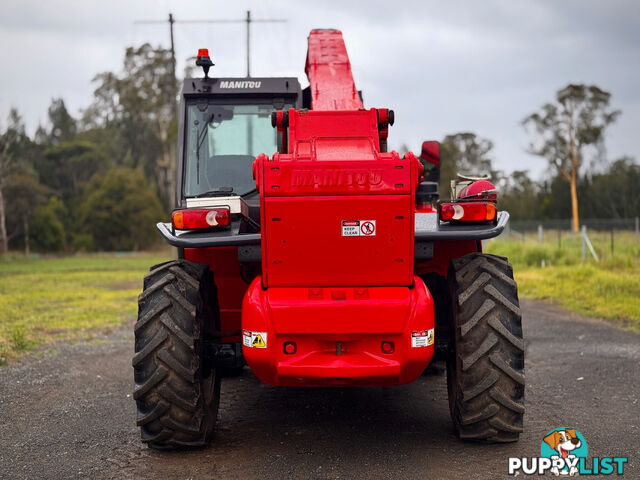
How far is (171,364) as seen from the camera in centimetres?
464

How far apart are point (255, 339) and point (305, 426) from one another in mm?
1378

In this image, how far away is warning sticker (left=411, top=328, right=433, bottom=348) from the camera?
442cm

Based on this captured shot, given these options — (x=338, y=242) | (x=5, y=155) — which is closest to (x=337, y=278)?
(x=338, y=242)

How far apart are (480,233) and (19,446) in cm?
350

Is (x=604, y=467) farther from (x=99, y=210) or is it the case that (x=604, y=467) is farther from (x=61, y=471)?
(x=99, y=210)

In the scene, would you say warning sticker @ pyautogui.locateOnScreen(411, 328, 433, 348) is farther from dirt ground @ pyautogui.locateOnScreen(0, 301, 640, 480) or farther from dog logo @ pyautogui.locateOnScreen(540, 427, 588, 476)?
dog logo @ pyautogui.locateOnScreen(540, 427, 588, 476)

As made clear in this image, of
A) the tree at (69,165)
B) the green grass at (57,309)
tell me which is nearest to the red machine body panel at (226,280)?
the green grass at (57,309)

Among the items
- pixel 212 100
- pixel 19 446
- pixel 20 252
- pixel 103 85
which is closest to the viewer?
pixel 19 446

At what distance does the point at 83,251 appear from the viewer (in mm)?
55844

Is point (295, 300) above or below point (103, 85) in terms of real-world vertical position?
below

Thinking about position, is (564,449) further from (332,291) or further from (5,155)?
(5,155)

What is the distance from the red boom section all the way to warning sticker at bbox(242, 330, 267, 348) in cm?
222

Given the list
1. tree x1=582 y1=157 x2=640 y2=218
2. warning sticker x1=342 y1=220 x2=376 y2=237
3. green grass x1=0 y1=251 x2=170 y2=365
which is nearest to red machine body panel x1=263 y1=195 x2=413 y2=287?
warning sticker x1=342 y1=220 x2=376 y2=237

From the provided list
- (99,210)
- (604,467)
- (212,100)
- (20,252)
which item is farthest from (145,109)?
(604,467)
